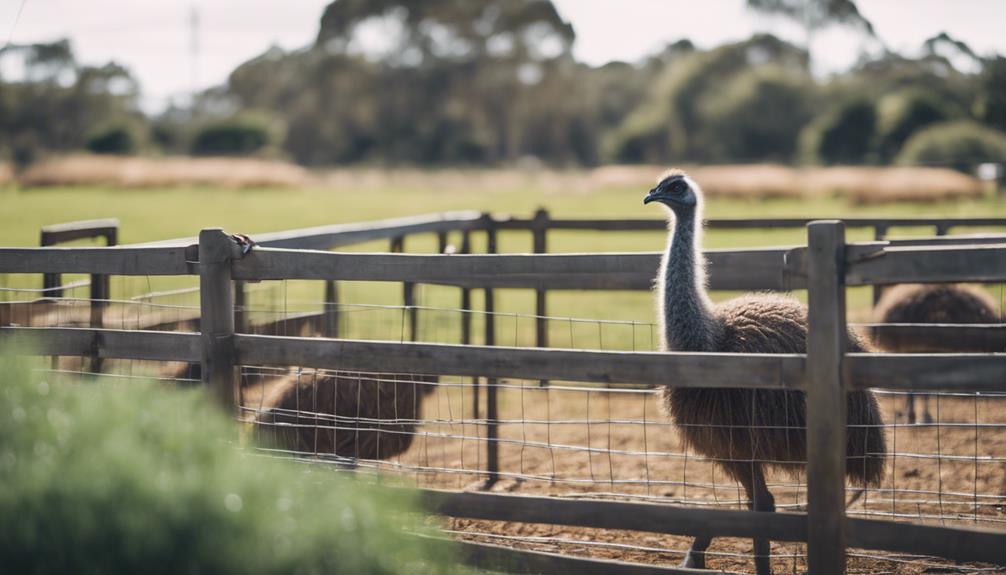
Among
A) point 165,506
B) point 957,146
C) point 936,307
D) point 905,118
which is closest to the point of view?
point 165,506

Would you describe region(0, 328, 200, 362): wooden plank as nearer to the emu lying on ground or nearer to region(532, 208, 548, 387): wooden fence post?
region(532, 208, 548, 387): wooden fence post

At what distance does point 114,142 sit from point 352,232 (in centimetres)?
6706

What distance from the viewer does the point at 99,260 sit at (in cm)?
481

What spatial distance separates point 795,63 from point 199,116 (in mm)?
50872

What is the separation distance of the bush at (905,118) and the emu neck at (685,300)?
5209cm

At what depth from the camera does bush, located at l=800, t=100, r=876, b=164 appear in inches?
2269

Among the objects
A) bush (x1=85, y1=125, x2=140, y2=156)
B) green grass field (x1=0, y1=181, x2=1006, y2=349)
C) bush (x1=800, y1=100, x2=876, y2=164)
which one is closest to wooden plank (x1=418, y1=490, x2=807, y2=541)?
green grass field (x1=0, y1=181, x2=1006, y2=349)

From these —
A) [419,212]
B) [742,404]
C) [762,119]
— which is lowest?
[742,404]

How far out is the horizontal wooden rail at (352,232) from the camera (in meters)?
6.07

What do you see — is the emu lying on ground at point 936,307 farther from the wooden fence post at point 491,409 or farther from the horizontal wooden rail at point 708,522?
the horizontal wooden rail at point 708,522

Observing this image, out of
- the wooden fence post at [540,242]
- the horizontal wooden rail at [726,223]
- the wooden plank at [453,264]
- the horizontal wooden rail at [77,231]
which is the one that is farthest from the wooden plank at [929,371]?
the horizontal wooden rail at [77,231]

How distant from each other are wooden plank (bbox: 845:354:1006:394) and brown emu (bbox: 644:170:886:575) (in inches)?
37.6

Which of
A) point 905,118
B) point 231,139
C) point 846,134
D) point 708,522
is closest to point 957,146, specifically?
point 905,118

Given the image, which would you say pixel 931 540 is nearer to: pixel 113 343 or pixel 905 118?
pixel 113 343
